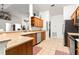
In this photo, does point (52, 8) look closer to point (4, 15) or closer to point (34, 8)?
point (34, 8)

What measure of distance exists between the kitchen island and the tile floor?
11 centimetres

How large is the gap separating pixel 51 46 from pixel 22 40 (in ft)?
1.76

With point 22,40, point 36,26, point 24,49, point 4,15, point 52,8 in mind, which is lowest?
point 24,49

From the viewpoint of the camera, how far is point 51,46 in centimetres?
190

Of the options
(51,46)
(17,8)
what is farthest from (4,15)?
(51,46)

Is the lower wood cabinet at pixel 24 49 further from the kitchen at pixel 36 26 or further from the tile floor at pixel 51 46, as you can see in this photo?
the tile floor at pixel 51 46

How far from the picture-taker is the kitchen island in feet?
5.05

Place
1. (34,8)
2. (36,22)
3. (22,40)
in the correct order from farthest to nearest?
1. (36,22)
2. (34,8)
3. (22,40)

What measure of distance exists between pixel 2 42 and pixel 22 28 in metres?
0.55

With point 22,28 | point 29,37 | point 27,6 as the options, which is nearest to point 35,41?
point 29,37

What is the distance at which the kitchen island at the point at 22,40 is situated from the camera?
1.54 metres

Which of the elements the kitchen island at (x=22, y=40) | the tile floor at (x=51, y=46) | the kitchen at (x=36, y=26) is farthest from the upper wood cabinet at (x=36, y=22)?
the tile floor at (x=51, y=46)

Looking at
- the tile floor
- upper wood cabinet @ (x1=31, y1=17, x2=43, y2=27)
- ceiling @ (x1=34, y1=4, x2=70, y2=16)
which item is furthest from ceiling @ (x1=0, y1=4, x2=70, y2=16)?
the tile floor

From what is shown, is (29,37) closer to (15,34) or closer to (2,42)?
(15,34)
